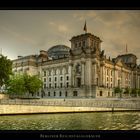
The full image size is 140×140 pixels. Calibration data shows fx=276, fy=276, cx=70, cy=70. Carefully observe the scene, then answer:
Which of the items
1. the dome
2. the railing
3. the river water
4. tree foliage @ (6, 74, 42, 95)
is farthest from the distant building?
the river water

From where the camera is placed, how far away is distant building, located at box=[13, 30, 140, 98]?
47.7 feet

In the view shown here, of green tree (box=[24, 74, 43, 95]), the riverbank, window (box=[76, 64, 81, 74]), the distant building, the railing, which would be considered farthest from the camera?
window (box=[76, 64, 81, 74])

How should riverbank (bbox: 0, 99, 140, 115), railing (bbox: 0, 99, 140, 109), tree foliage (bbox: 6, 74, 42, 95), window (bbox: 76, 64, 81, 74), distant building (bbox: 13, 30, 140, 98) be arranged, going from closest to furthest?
1. riverbank (bbox: 0, 99, 140, 115)
2. railing (bbox: 0, 99, 140, 109)
3. distant building (bbox: 13, 30, 140, 98)
4. tree foliage (bbox: 6, 74, 42, 95)
5. window (bbox: 76, 64, 81, 74)

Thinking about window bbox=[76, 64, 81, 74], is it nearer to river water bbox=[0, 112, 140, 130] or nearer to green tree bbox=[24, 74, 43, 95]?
green tree bbox=[24, 74, 43, 95]

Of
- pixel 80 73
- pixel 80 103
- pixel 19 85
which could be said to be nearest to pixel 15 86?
pixel 19 85

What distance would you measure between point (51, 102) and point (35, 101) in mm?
957

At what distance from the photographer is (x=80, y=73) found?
2094cm

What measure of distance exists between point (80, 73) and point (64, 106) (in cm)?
764

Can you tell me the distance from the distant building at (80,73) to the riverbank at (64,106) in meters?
0.67

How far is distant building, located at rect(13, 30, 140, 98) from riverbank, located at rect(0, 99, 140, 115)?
0.67 metres
